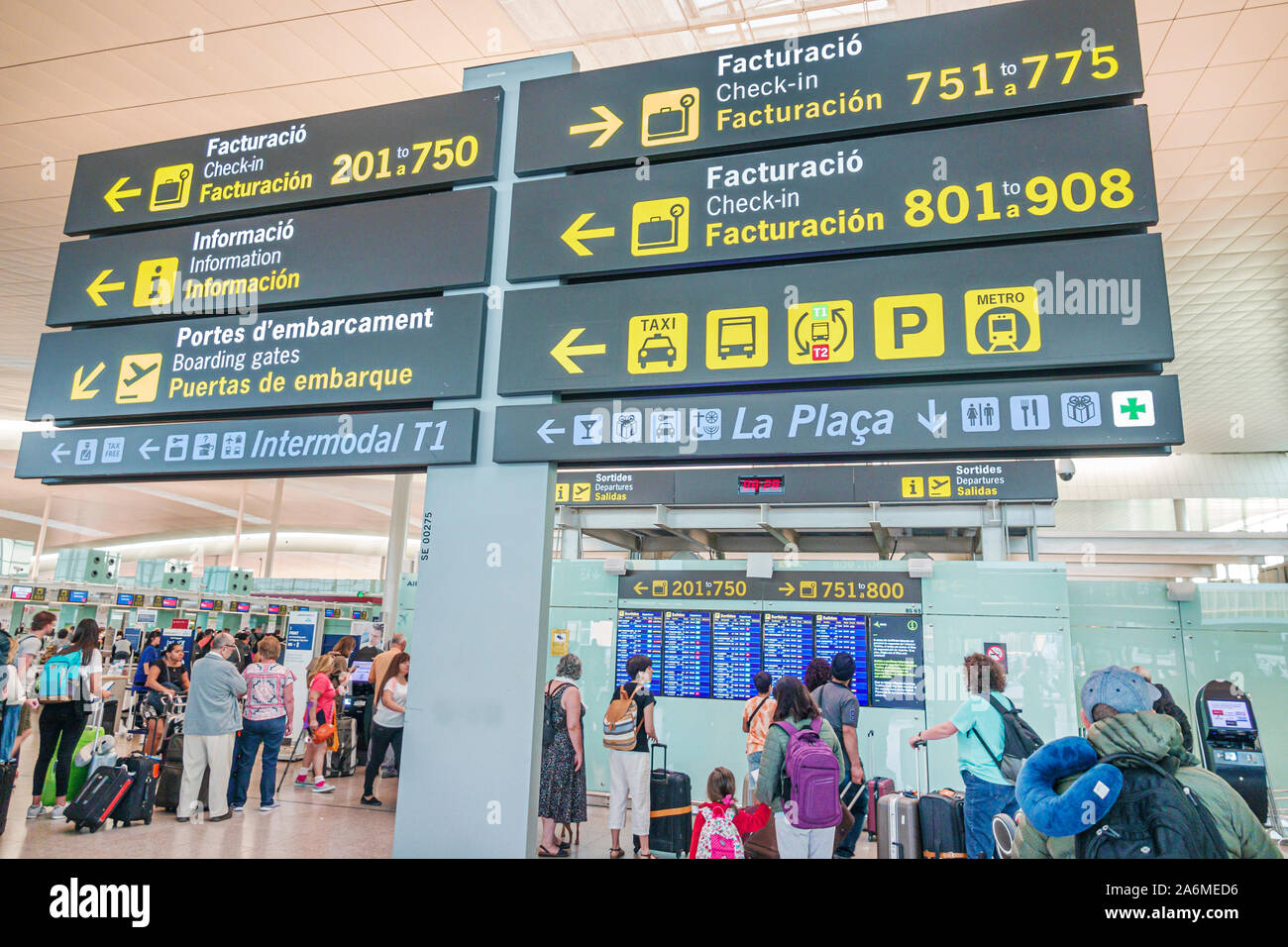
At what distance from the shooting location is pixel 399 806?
3.05 m

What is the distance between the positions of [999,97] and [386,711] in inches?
289

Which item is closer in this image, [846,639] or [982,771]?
[982,771]

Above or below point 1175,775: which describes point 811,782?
below

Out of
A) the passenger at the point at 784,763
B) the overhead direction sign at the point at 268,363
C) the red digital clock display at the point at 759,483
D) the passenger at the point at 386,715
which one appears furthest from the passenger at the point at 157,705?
the passenger at the point at 784,763

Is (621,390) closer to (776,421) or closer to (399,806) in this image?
(776,421)

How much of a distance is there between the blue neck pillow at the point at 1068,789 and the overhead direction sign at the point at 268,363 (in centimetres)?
254

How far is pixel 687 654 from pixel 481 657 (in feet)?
20.1

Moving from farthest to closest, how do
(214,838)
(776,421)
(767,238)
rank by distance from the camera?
(214,838) → (767,238) → (776,421)

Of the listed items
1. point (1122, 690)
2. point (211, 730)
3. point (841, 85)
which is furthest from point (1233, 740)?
point (211, 730)

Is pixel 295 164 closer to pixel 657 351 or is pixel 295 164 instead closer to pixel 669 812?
pixel 657 351

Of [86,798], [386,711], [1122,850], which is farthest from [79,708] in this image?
[1122,850]

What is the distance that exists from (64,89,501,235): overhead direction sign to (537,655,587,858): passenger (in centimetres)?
402

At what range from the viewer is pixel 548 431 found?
312 cm

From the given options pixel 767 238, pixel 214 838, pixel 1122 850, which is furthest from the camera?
pixel 214 838
